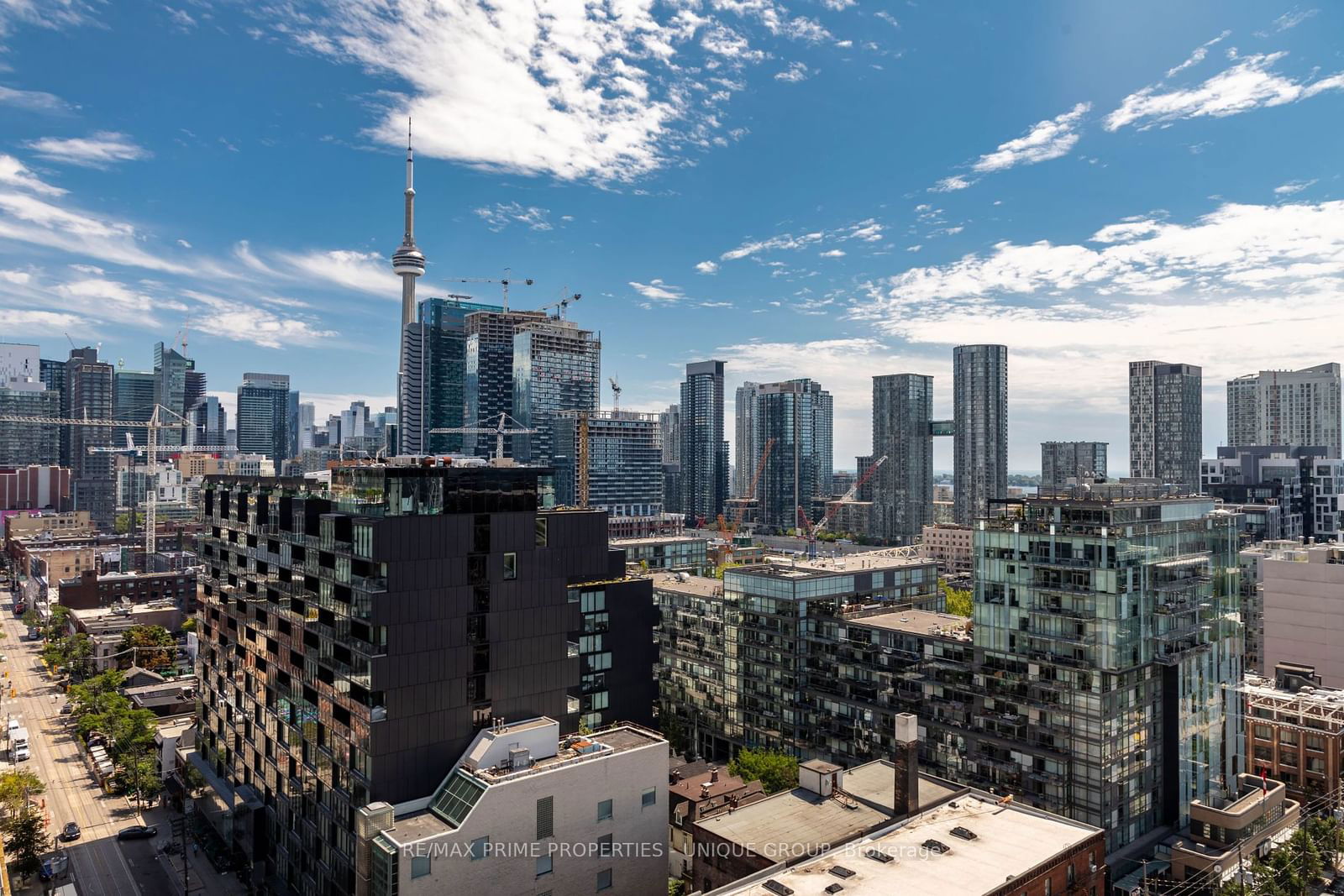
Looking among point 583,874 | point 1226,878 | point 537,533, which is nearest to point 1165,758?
point 1226,878

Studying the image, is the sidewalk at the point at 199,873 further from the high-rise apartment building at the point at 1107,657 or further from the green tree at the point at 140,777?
the high-rise apartment building at the point at 1107,657

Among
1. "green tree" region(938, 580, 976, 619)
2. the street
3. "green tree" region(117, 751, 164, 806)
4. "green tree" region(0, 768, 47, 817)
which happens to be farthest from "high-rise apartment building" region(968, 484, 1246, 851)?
"green tree" region(0, 768, 47, 817)

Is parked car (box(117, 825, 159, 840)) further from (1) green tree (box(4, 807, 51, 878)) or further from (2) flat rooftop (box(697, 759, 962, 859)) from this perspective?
(2) flat rooftop (box(697, 759, 962, 859))

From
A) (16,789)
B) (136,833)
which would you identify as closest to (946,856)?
(136,833)

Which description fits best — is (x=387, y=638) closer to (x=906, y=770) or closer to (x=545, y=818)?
(x=545, y=818)

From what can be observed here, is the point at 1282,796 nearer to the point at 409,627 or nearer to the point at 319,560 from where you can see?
the point at 409,627

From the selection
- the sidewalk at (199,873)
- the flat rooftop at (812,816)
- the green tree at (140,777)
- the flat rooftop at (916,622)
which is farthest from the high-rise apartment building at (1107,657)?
the green tree at (140,777)
